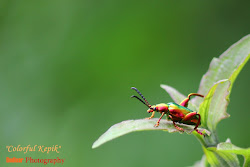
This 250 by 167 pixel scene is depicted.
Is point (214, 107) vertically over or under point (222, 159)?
over

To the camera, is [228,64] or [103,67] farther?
[103,67]

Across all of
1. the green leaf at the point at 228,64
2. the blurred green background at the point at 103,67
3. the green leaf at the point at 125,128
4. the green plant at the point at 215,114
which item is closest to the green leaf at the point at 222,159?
the green plant at the point at 215,114

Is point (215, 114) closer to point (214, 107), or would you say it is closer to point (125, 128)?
point (214, 107)

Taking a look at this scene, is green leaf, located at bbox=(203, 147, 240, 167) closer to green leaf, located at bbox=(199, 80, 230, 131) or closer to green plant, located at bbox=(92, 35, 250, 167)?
green plant, located at bbox=(92, 35, 250, 167)

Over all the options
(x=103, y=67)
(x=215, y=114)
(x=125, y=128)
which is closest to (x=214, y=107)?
(x=215, y=114)

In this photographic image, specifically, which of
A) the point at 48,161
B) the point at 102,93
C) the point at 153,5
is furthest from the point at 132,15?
the point at 48,161
